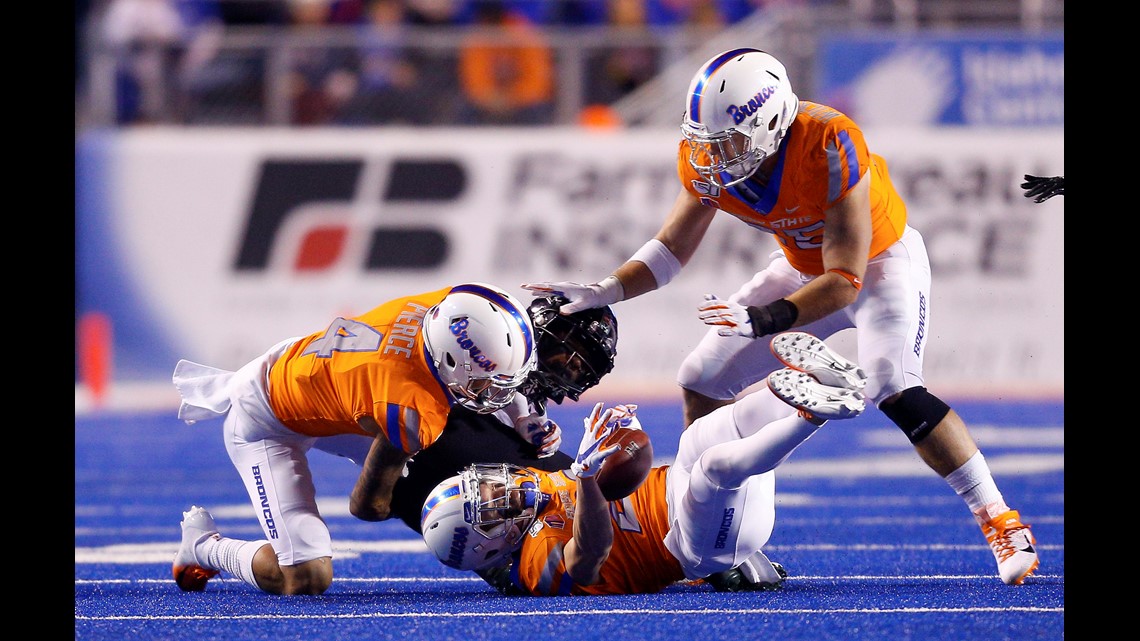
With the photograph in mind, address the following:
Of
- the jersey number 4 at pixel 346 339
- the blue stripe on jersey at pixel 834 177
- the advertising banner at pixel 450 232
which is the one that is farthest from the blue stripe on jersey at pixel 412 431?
the advertising banner at pixel 450 232

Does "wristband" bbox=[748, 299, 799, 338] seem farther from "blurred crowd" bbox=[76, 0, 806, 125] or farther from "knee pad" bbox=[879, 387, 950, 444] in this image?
"blurred crowd" bbox=[76, 0, 806, 125]

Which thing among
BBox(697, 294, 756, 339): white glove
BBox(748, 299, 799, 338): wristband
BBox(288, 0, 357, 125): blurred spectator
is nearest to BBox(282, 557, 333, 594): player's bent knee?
BBox(697, 294, 756, 339): white glove

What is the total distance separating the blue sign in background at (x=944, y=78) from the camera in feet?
41.0

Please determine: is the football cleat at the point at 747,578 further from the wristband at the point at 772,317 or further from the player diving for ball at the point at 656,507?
the wristband at the point at 772,317

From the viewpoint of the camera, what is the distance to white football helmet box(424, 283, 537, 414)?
180 inches

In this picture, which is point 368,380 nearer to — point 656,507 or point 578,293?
point 578,293

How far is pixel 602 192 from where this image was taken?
12.6 metres

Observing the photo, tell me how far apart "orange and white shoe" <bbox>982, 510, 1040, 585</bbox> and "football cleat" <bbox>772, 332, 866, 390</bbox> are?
89cm

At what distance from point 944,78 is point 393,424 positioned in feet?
30.2

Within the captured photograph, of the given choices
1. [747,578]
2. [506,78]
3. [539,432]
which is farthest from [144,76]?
[747,578]

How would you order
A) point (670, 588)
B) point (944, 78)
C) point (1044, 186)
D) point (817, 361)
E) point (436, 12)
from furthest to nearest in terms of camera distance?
1. point (436, 12)
2. point (944, 78)
3. point (1044, 186)
4. point (670, 588)
5. point (817, 361)

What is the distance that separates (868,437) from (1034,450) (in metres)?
1.57

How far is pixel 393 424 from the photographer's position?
450 centimetres
